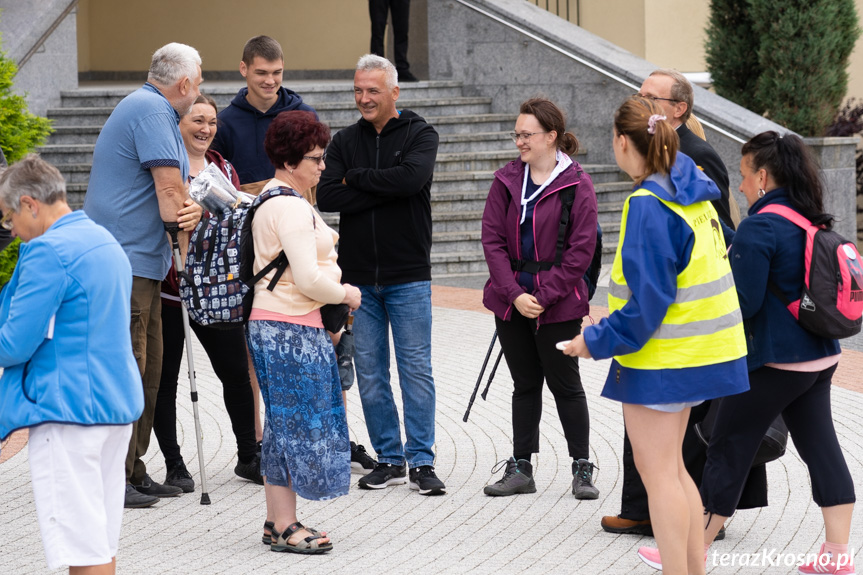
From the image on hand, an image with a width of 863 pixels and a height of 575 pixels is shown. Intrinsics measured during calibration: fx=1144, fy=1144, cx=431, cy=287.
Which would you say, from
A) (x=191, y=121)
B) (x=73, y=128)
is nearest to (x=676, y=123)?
(x=191, y=121)

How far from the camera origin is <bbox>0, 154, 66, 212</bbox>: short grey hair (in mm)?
3777

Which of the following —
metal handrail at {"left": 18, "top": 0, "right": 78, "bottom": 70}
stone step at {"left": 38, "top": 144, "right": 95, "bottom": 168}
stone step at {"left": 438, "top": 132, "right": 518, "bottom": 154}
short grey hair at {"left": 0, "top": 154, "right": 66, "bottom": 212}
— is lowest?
short grey hair at {"left": 0, "top": 154, "right": 66, "bottom": 212}

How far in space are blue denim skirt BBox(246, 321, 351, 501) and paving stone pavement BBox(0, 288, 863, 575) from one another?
14.4 inches

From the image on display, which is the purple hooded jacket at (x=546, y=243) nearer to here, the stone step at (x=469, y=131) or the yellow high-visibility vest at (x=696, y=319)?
the yellow high-visibility vest at (x=696, y=319)

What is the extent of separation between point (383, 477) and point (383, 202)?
4.80 feet

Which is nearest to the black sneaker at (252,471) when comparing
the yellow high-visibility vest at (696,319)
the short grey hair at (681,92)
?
the yellow high-visibility vest at (696,319)

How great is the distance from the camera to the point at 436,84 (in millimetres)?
15398

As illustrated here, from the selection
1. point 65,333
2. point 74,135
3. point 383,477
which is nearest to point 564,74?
point 74,135

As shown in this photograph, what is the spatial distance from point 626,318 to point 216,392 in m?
4.78

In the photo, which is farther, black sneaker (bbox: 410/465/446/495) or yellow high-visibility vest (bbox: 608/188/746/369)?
black sneaker (bbox: 410/465/446/495)

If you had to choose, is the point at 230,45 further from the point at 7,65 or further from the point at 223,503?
the point at 223,503

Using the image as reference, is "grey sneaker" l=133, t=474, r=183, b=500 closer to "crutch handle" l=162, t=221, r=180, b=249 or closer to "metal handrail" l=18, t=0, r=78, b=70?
"crutch handle" l=162, t=221, r=180, b=249

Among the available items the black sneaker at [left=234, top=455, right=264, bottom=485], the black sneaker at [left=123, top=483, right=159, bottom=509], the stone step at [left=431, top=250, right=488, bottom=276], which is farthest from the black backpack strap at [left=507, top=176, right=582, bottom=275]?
the stone step at [left=431, top=250, right=488, bottom=276]

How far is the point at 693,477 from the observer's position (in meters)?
5.18
